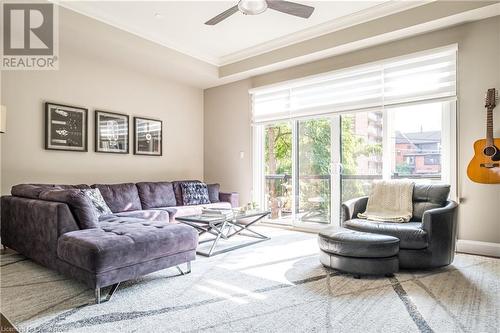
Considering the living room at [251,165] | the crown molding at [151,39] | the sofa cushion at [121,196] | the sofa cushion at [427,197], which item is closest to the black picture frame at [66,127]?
the living room at [251,165]

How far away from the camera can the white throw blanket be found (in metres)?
3.51

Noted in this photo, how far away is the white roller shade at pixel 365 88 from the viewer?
3898 millimetres

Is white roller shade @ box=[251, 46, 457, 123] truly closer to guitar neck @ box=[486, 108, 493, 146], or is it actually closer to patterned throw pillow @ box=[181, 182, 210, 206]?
guitar neck @ box=[486, 108, 493, 146]

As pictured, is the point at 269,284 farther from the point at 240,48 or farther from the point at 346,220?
the point at 240,48

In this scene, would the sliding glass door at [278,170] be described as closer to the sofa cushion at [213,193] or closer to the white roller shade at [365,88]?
the white roller shade at [365,88]

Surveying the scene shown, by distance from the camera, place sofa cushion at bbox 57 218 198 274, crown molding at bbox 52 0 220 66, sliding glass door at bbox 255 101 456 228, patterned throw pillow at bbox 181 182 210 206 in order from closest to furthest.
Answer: sofa cushion at bbox 57 218 198 274
crown molding at bbox 52 0 220 66
sliding glass door at bbox 255 101 456 228
patterned throw pillow at bbox 181 182 210 206

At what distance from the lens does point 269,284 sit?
106 inches

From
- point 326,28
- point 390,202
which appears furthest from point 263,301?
point 326,28

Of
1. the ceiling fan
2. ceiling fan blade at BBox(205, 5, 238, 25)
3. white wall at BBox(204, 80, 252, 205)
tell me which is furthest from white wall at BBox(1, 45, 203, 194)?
the ceiling fan

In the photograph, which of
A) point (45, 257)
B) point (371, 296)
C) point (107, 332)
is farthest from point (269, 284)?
Result: point (45, 257)

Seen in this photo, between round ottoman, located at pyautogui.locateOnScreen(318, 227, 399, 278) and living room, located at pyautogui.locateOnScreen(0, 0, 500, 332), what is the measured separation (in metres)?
0.02

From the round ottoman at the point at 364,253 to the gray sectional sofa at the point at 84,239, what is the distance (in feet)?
4.40

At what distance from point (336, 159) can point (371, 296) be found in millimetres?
2646

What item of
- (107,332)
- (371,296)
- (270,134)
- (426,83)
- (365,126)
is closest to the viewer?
(107,332)
